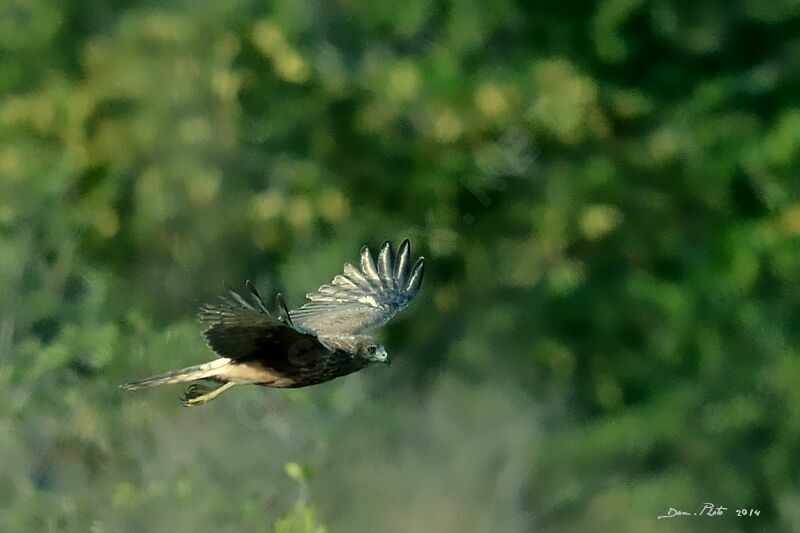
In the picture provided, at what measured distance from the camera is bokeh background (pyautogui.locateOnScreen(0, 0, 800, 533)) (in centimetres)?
1429

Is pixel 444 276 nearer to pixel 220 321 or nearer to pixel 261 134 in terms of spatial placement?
pixel 261 134

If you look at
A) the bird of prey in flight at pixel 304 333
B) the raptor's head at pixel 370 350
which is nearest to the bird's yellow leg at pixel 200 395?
the bird of prey in flight at pixel 304 333

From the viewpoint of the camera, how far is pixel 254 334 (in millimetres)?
5203

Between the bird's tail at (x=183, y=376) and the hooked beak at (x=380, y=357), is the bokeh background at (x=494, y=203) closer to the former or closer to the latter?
the hooked beak at (x=380, y=357)

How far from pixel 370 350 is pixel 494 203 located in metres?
10.3

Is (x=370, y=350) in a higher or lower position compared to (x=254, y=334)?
higher

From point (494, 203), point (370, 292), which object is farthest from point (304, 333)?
point (494, 203)

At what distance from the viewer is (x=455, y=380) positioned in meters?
15.1

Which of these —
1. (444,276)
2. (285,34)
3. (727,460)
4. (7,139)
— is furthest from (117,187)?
(727,460)

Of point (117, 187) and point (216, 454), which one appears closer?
point (216, 454)

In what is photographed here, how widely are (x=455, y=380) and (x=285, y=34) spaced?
10.7ft

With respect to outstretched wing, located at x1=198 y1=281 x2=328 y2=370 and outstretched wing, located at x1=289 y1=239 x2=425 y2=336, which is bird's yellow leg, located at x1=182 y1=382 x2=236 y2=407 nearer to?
outstretched wing, located at x1=198 y1=281 x2=328 y2=370

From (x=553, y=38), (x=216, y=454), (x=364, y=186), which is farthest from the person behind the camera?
(x=553, y=38)

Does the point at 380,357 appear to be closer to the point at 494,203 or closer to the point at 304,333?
the point at 304,333
